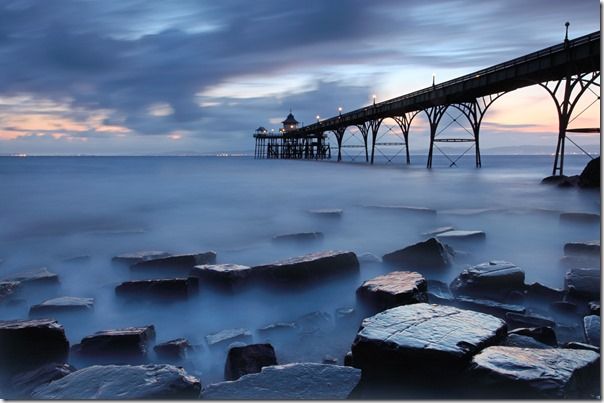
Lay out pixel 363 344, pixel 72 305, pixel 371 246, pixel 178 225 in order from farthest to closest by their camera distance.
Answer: pixel 178 225 < pixel 371 246 < pixel 72 305 < pixel 363 344

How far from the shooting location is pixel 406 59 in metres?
5.59

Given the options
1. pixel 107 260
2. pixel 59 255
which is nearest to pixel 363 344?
pixel 107 260

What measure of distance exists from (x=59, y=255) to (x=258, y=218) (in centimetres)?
400

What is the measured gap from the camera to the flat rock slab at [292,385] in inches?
104

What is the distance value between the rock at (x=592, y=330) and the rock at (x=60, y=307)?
4536 millimetres

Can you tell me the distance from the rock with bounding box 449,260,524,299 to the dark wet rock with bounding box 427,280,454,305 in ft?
0.35

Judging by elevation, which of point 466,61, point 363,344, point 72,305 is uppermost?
point 466,61

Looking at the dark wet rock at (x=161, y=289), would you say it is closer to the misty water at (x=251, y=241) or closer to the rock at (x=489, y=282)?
the misty water at (x=251, y=241)

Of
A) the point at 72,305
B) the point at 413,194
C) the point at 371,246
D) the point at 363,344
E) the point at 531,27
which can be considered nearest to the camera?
the point at 363,344

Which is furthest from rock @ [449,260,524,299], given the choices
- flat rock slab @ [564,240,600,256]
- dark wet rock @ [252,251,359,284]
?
flat rock slab @ [564,240,600,256]

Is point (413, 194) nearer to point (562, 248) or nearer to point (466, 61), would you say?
point (562, 248)

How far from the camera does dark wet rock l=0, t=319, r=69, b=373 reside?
3.34 m

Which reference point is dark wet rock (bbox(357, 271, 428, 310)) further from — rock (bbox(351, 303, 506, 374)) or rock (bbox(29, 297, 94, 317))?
rock (bbox(29, 297, 94, 317))

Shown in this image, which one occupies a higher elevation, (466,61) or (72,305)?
(466,61)
